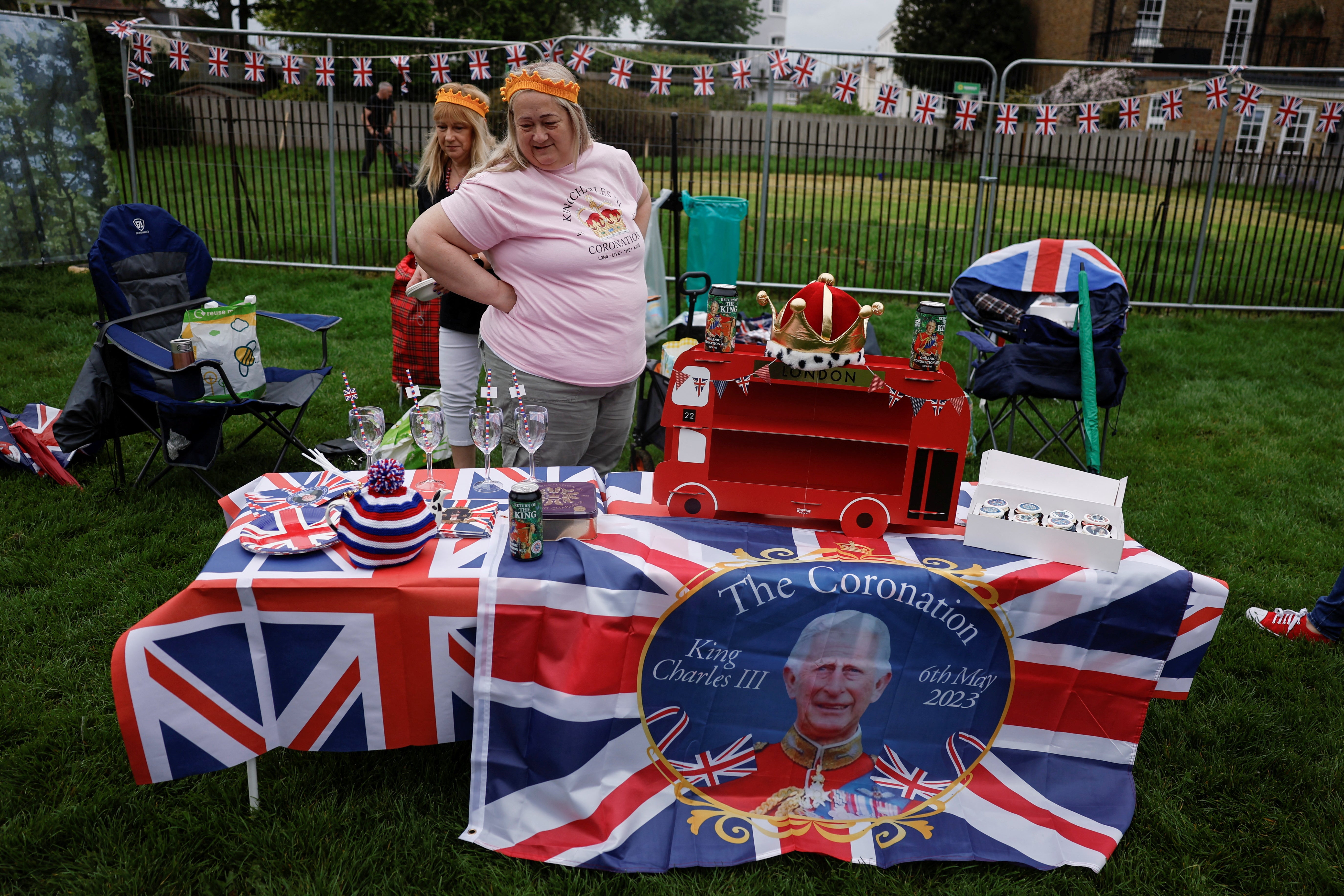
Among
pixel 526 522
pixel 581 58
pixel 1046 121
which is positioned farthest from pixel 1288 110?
pixel 526 522

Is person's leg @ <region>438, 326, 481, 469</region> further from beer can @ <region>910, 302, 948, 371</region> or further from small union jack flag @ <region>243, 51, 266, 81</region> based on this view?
small union jack flag @ <region>243, 51, 266, 81</region>

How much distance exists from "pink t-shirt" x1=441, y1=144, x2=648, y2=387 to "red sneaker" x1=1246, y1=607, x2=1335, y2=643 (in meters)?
2.50

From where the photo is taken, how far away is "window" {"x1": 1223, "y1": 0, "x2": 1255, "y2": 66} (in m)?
23.2

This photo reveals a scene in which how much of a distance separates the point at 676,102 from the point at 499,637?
10.4 meters

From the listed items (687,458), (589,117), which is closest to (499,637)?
(687,458)

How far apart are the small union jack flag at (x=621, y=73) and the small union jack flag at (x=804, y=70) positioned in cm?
129

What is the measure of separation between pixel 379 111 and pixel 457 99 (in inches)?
251

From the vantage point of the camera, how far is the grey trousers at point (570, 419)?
270 cm

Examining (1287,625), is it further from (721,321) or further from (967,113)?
(967,113)

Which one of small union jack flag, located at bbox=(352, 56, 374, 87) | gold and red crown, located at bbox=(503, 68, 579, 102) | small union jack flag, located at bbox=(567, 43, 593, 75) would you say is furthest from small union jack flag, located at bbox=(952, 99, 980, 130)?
gold and red crown, located at bbox=(503, 68, 579, 102)

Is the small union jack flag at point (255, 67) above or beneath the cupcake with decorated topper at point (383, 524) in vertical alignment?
above

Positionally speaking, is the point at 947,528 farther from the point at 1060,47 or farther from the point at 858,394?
the point at 1060,47

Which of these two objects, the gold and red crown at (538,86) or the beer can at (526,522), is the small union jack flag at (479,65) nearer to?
the gold and red crown at (538,86)

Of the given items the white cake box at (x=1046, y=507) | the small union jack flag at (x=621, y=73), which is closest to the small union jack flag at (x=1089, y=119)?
the small union jack flag at (x=621, y=73)
